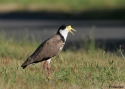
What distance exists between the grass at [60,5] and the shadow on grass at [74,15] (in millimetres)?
1177

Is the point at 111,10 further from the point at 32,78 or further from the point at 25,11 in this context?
the point at 32,78

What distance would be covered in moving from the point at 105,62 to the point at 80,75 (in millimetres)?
1269

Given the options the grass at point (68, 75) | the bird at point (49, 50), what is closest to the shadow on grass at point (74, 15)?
the grass at point (68, 75)

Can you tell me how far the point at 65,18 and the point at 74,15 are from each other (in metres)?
1.32

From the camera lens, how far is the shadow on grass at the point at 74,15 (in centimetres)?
3547

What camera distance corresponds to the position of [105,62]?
11398 mm

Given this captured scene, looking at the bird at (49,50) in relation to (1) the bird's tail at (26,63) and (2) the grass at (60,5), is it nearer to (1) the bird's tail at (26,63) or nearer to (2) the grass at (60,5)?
(1) the bird's tail at (26,63)

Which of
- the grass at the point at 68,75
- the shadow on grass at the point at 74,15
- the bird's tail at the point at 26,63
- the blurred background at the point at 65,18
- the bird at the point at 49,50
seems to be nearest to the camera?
the grass at the point at 68,75

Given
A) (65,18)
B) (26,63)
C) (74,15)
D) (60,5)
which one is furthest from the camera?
(60,5)

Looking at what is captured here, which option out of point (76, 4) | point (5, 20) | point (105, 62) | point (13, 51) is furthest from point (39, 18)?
point (105, 62)

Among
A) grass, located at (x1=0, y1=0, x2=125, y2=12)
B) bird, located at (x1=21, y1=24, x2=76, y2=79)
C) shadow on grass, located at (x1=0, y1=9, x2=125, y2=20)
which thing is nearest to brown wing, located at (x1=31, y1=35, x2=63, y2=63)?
bird, located at (x1=21, y1=24, x2=76, y2=79)

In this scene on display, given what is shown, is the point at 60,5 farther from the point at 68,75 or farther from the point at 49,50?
the point at 68,75

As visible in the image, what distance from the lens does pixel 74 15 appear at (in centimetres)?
3719

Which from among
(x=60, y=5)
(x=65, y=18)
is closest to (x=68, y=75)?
(x=65, y=18)
